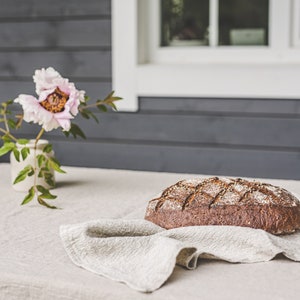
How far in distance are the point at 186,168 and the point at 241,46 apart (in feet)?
1.83

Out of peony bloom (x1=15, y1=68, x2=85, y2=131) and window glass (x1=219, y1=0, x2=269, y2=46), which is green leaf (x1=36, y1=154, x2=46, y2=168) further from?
window glass (x1=219, y1=0, x2=269, y2=46)

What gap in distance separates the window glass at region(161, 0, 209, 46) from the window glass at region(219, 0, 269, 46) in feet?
0.28

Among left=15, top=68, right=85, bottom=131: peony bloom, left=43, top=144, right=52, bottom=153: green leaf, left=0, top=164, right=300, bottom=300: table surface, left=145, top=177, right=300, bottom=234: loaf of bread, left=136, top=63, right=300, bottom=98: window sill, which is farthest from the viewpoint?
left=136, top=63, right=300, bottom=98: window sill

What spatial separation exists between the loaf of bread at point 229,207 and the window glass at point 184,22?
1680 millimetres

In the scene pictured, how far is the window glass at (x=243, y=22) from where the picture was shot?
2.67m

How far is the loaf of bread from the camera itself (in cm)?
111

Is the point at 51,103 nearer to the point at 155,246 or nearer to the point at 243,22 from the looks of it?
the point at 155,246

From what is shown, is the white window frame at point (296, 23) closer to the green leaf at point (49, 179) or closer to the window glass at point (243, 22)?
the window glass at point (243, 22)

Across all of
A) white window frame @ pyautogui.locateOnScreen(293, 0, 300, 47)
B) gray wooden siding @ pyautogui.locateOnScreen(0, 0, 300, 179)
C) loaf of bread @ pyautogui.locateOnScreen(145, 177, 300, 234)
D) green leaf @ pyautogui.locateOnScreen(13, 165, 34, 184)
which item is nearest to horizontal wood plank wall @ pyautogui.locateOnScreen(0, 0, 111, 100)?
gray wooden siding @ pyautogui.locateOnScreen(0, 0, 300, 179)

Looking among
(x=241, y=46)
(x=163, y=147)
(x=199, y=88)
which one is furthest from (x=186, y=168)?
(x=241, y=46)

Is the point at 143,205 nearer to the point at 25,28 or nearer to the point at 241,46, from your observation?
the point at 241,46

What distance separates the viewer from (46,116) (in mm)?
Answer: 1432

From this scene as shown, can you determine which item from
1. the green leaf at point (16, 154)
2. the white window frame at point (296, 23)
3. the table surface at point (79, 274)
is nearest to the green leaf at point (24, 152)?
the green leaf at point (16, 154)

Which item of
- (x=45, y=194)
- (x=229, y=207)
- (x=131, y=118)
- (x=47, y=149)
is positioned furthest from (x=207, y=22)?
(x=229, y=207)
